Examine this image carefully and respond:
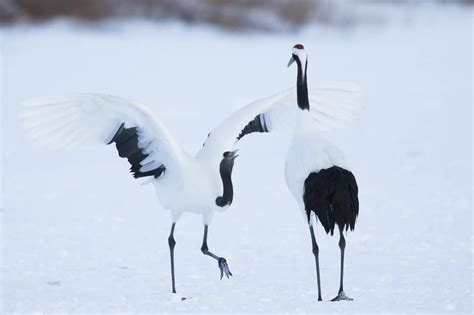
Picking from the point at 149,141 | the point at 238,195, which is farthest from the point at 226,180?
the point at 238,195

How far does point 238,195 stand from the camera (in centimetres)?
873

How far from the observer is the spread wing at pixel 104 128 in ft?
16.8

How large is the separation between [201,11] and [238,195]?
1243cm

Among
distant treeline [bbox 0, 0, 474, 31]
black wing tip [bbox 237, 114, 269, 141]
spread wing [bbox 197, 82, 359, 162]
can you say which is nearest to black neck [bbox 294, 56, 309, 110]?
spread wing [bbox 197, 82, 359, 162]

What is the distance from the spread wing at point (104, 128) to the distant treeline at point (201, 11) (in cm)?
1484

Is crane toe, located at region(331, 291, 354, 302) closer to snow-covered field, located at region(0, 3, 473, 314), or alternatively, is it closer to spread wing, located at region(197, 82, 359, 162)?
snow-covered field, located at region(0, 3, 473, 314)

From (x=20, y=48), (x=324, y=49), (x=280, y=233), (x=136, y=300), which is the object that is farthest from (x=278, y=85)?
(x=136, y=300)

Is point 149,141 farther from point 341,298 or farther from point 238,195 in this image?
point 238,195

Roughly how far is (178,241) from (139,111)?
2042mm

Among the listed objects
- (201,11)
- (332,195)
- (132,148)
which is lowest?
(332,195)

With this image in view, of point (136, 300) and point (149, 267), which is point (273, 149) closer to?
point (149, 267)

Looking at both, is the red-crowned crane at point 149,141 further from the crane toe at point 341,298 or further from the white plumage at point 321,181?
the crane toe at point 341,298

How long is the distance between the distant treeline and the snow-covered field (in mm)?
1364

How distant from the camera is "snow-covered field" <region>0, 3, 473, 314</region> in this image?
5.46 meters
